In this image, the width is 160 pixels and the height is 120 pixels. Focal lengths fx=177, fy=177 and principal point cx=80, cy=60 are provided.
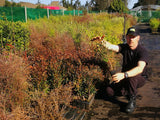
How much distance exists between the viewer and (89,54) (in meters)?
4.41

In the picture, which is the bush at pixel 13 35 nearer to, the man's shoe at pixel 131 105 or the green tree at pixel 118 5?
the man's shoe at pixel 131 105

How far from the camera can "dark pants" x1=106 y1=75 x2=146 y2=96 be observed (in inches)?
127

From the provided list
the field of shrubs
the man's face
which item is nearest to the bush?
the field of shrubs

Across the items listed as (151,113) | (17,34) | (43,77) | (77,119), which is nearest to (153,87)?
(151,113)

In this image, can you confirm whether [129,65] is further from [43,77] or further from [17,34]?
[17,34]

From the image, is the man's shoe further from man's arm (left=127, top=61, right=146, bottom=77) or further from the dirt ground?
man's arm (left=127, top=61, right=146, bottom=77)

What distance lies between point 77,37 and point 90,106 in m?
3.11

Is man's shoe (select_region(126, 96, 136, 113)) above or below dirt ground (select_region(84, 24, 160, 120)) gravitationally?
above

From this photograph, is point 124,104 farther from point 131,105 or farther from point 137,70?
point 137,70

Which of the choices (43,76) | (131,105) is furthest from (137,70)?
(43,76)

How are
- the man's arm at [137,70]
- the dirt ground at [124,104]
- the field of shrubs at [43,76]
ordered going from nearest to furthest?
the field of shrubs at [43,76], the man's arm at [137,70], the dirt ground at [124,104]

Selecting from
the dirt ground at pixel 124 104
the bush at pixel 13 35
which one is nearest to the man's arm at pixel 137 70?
the dirt ground at pixel 124 104

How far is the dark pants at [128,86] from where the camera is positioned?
3219 millimetres

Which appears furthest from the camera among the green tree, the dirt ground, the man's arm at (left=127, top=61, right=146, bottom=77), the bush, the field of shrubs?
the green tree
